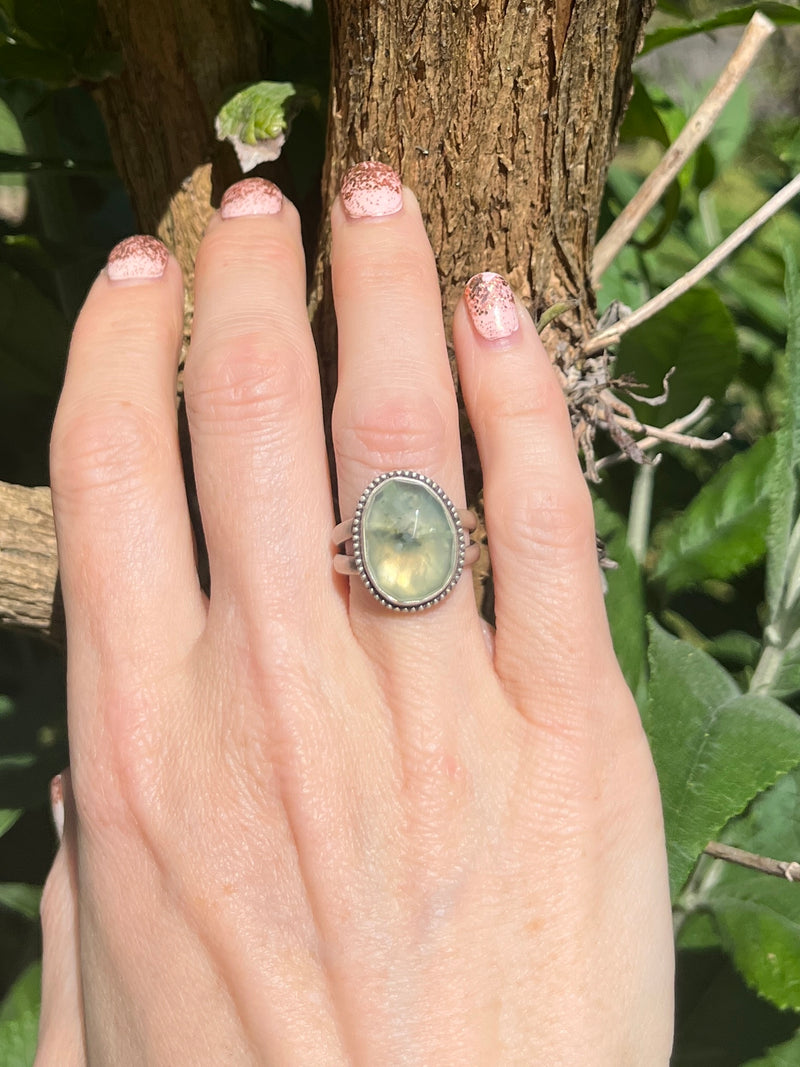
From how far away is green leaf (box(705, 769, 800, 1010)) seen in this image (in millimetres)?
994

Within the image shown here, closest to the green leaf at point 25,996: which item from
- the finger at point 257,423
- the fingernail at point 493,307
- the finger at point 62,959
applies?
the finger at point 62,959

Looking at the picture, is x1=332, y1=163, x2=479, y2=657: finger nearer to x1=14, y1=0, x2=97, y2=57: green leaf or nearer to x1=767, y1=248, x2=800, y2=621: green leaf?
x1=14, y1=0, x2=97, y2=57: green leaf

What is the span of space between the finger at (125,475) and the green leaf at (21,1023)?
61 cm

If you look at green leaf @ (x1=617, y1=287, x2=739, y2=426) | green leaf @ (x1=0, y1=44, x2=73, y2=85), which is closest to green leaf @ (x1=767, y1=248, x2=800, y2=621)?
green leaf @ (x1=617, y1=287, x2=739, y2=426)

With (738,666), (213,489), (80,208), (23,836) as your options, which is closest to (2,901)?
(23,836)

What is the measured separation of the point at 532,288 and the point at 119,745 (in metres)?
0.57

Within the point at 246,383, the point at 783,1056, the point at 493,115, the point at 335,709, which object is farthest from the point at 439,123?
the point at 783,1056

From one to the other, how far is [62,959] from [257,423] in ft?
2.04

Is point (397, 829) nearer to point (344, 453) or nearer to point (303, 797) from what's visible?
point (303, 797)

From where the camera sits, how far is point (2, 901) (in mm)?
1227

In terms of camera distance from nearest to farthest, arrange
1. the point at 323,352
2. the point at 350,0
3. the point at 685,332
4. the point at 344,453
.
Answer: the point at 350,0, the point at 344,453, the point at 323,352, the point at 685,332

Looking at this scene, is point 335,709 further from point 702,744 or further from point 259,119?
point 259,119

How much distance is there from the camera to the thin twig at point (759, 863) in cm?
94

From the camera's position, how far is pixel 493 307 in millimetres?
829
